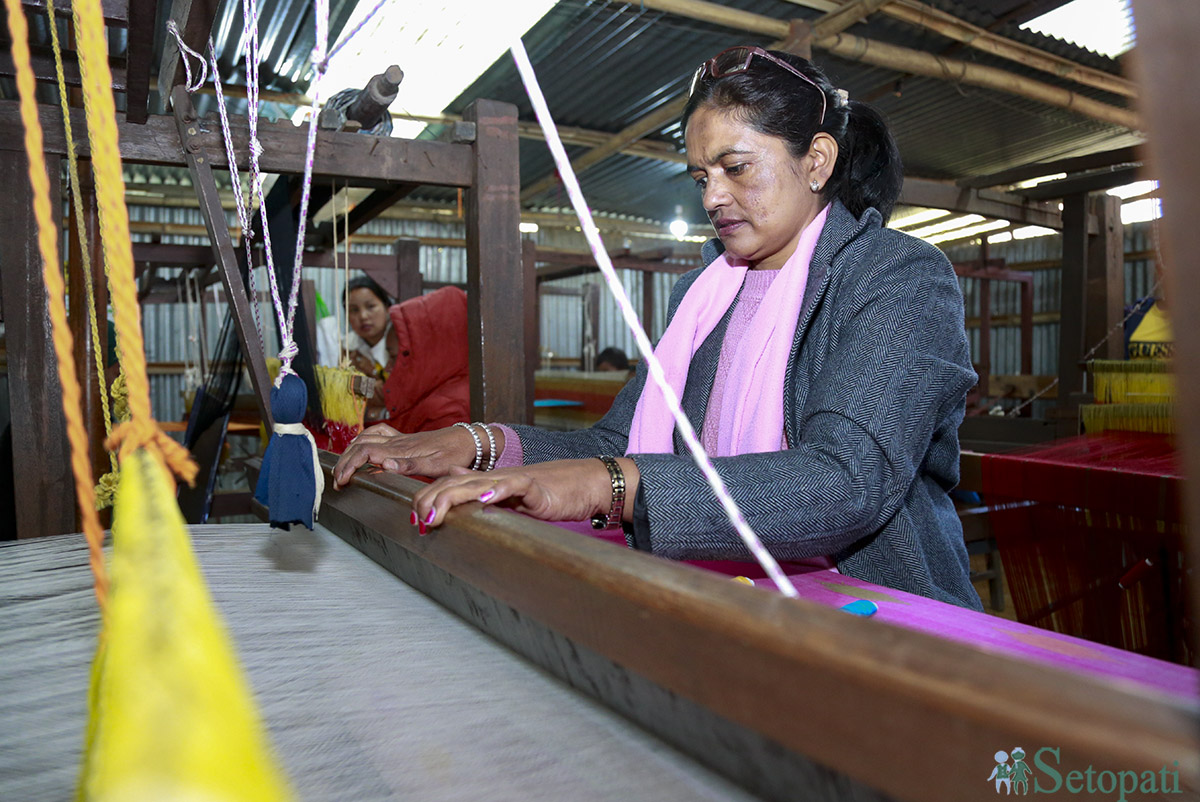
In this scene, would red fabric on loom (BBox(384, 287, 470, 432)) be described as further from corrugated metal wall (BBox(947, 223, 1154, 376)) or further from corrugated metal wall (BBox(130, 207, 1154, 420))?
corrugated metal wall (BBox(947, 223, 1154, 376))

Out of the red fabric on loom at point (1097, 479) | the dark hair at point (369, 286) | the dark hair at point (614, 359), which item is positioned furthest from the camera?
Result: the dark hair at point (614, 359)

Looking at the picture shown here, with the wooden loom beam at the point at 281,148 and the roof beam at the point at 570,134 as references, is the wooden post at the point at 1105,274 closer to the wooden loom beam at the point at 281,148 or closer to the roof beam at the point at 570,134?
the roof beam at the point at 570,134

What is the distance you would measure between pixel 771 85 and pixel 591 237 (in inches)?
31.3

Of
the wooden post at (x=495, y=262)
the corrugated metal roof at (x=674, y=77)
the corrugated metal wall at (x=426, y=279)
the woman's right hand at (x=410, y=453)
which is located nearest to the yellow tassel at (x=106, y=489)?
the woman's right hand at (x=410, y=453)

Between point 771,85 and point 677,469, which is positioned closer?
point 677,469

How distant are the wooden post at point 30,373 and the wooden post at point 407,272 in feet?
9.16

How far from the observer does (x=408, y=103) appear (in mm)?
5391

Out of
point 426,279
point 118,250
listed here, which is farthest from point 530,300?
point 426,279

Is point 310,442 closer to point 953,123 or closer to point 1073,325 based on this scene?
point 1073,325

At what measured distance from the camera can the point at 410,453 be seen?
58.7 inches

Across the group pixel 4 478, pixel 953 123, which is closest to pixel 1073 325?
pixel 953 123

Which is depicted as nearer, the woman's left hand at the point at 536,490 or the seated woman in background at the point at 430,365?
the woman's left hand at the point at 536,490

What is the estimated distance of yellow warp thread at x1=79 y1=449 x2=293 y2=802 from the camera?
0.26 metres

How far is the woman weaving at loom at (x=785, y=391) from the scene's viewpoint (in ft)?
3.47
